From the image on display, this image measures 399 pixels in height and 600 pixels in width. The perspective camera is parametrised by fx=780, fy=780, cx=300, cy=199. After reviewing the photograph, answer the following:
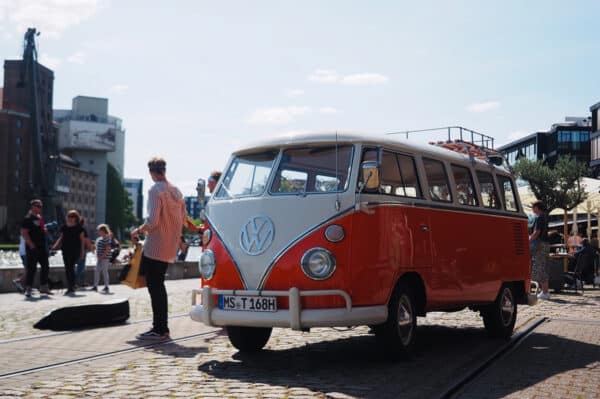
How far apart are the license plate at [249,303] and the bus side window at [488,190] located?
3.68 metres

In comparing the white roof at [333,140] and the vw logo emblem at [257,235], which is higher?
the white roof at [333,140]

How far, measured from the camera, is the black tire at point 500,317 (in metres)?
9.58

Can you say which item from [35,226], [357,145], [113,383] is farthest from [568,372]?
[35,226]

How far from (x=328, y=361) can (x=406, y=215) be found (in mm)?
1594

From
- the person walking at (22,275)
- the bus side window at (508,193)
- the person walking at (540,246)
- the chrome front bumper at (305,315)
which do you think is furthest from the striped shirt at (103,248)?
the chrome front bumper at (305,315)

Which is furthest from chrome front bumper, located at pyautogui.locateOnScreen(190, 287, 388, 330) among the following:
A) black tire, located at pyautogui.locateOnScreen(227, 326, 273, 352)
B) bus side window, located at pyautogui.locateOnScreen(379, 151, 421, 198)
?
bus side window, located at pyautogui.locateOnScreen(379, 151, 421, 198)

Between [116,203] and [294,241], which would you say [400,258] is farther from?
[116,203]

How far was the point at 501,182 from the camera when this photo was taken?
10398 mm

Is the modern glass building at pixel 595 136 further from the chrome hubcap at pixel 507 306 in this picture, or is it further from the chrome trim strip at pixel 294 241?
the chrome trim strip at pixel 294 241

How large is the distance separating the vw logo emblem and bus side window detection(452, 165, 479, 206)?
2.66 metres

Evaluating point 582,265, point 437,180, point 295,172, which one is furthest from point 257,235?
point 582,265

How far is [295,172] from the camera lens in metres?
7.55

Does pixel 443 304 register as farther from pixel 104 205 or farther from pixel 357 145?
pixel 104 205

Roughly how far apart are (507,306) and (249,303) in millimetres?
4231
